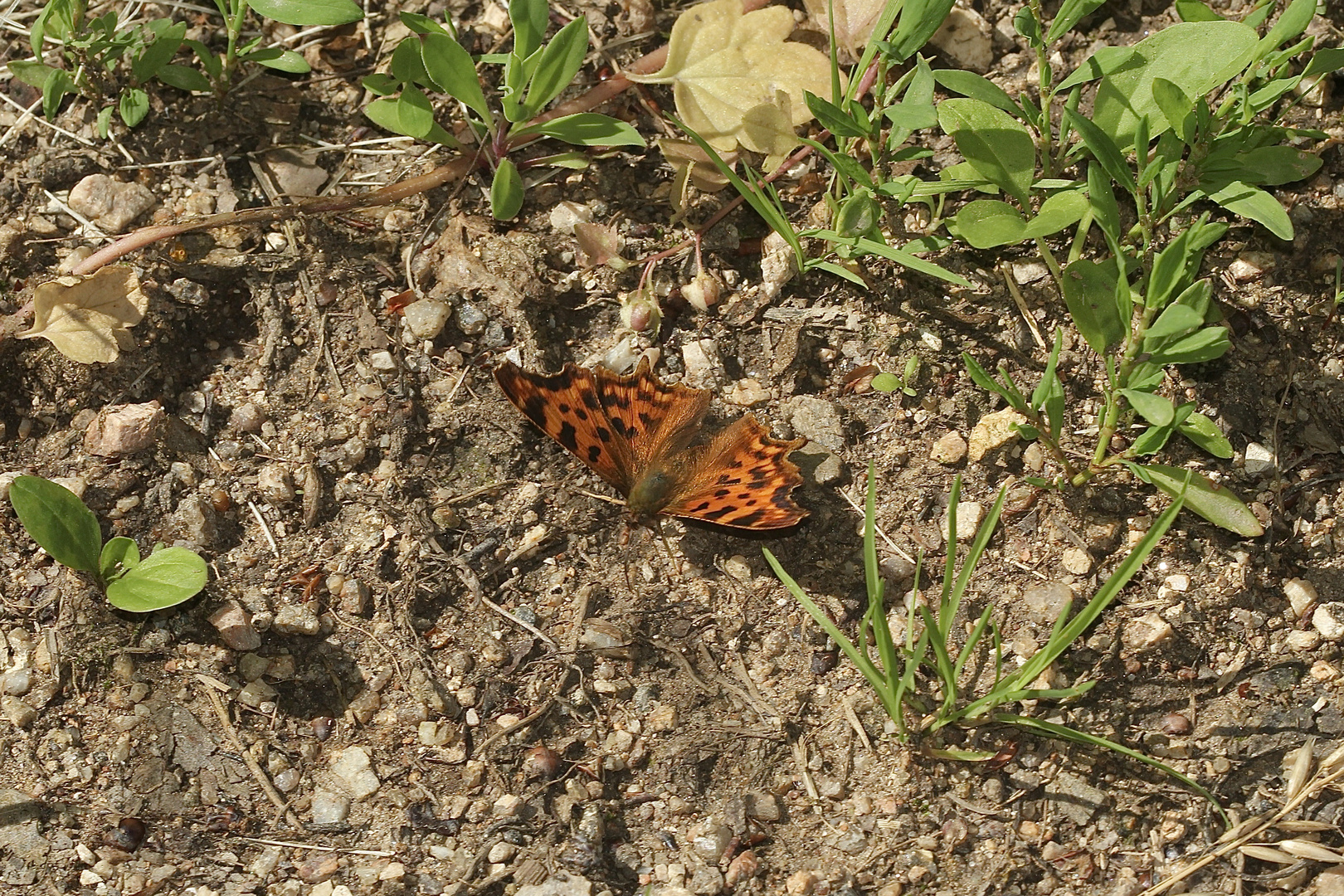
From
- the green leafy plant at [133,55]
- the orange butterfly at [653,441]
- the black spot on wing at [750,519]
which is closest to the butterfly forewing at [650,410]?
the orange butterfly at [653,441]

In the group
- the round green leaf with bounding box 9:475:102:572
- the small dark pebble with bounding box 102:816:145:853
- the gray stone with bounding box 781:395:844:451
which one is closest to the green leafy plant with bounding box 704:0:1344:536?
the gray stone with bounding box 781:395:844:451

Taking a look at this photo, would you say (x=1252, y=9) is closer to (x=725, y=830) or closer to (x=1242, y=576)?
(x=1242, y=576)

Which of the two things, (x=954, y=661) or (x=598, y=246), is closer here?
(x=954, y=661)

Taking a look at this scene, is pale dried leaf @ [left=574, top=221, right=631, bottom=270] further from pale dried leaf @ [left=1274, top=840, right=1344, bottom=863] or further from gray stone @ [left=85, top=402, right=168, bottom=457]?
pale dried leaf @ [left=1274, top=840, right=1344, bottom=863]

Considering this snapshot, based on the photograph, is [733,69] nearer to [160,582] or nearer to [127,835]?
[160,582]

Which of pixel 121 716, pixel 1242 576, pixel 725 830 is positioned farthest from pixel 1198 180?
pixel 121 716

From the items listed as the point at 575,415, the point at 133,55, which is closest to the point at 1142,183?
the point at 575,415
